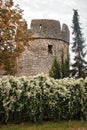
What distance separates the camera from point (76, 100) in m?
13.5

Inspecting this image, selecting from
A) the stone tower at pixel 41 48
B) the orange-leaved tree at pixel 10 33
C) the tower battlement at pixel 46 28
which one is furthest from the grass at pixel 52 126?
the tower battlement at pixel 46 28

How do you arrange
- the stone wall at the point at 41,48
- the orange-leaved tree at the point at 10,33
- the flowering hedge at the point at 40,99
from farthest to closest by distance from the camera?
the stone wall at the point at 41,48, the orange-leaved tree at the point at 10,33, the flowering hedge at the point at 40,99

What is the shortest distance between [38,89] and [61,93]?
0.83 m

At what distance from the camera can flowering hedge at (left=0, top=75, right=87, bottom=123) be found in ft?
42.9

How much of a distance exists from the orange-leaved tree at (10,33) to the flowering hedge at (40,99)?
517cm

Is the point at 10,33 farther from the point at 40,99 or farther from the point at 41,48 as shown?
the point at 41,48

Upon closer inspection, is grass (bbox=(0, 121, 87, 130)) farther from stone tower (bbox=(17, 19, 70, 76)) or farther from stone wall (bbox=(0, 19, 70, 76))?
stone tower (bbox=(17, 19, 70, 76))

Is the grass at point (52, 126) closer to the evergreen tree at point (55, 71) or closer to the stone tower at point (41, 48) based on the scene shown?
the evergreen tree at point (55, 71)

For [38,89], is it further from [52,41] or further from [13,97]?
[52,41]

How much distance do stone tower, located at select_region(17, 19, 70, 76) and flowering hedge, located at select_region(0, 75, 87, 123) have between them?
13.6m

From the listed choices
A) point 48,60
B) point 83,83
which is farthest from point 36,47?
point 83,83

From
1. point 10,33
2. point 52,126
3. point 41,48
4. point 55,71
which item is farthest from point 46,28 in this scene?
point 52,126

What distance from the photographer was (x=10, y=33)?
18.4 meters

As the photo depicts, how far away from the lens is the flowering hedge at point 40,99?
13078mm
